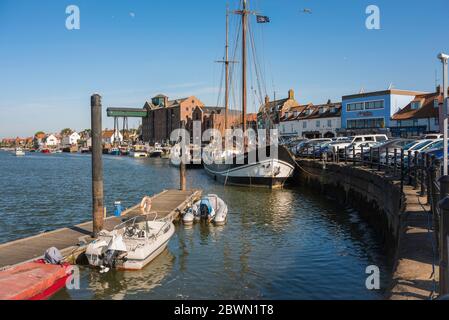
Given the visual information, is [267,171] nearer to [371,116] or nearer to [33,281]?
[33,281]

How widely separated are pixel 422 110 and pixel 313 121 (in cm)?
2098

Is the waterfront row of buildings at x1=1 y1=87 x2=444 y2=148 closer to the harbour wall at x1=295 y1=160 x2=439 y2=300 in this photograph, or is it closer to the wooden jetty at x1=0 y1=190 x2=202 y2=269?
the harbour wall at x1=295 y1=160 x2=439 y2=300

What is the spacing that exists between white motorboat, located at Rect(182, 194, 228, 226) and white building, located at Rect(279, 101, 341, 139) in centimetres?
5052

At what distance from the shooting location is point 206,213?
2109 cm

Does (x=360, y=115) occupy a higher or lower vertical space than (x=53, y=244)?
higher

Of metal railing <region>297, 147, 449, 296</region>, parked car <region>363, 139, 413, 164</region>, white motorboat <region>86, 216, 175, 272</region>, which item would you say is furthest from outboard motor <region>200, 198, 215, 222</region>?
parked car <region>363, 139, 413, 164</region>

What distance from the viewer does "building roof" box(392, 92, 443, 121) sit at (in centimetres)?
5334

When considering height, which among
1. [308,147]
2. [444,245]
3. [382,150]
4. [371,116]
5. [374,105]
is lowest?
[444,245]

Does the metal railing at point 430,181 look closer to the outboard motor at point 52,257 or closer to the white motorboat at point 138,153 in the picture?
the outboard motor at point 52,257

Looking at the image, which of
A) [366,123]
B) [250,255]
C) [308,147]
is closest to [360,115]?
[366,123]

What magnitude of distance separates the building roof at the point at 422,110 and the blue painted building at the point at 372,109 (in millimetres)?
1414

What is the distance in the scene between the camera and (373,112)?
62.2m

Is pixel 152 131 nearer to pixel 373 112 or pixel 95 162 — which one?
pixel 373 112

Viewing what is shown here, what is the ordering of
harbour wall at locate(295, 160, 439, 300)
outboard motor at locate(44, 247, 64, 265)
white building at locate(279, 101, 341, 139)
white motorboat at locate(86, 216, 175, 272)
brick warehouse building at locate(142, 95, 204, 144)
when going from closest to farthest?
harbour wall at locate(295, 160, 439, 300) → outboard motor at locate(44, 247, 64, 265) → white motorboat at locate(86, 216, 175, 272) → white building at locate(279, 101, 341, 139) → brick warehouse building at locate(142, 95, 204, 144)
